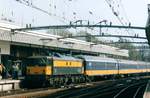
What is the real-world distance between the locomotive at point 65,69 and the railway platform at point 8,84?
108 cm

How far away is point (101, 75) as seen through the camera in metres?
54.0

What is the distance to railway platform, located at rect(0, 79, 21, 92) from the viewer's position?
110 feet

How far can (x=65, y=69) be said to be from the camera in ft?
130

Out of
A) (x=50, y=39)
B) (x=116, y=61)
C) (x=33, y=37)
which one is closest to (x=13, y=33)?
(x=33, y=37)

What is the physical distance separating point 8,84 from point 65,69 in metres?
7.02

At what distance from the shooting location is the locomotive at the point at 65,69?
3600cm

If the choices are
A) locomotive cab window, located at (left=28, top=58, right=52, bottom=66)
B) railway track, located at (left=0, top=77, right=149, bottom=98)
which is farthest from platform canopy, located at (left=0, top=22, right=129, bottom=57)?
railway track, located at (left=0, top=77, right=149, bottom=98)

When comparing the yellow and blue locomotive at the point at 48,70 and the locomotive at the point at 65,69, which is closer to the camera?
the yellow and blue locomotive at the point at 48,70

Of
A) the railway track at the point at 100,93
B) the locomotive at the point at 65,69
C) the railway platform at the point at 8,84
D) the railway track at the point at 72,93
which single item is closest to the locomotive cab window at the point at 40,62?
the locomotive at the point at 65,69

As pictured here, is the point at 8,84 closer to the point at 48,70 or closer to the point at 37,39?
the point at 48,70

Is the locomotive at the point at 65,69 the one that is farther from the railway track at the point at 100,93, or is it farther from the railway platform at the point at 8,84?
the railway track at the point at 100,93

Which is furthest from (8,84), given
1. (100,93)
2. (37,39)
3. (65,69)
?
(37,39)

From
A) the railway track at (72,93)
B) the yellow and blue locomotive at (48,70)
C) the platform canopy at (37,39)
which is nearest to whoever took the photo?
the railway track at (72,93)

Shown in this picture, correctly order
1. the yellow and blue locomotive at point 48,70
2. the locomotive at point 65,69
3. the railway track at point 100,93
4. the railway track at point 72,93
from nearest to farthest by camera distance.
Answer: the railway track at point 72,93 < the railway track at point 100,93 < the yellow and blue locomotive at point 48,70 < the locomotive at point 65,69
